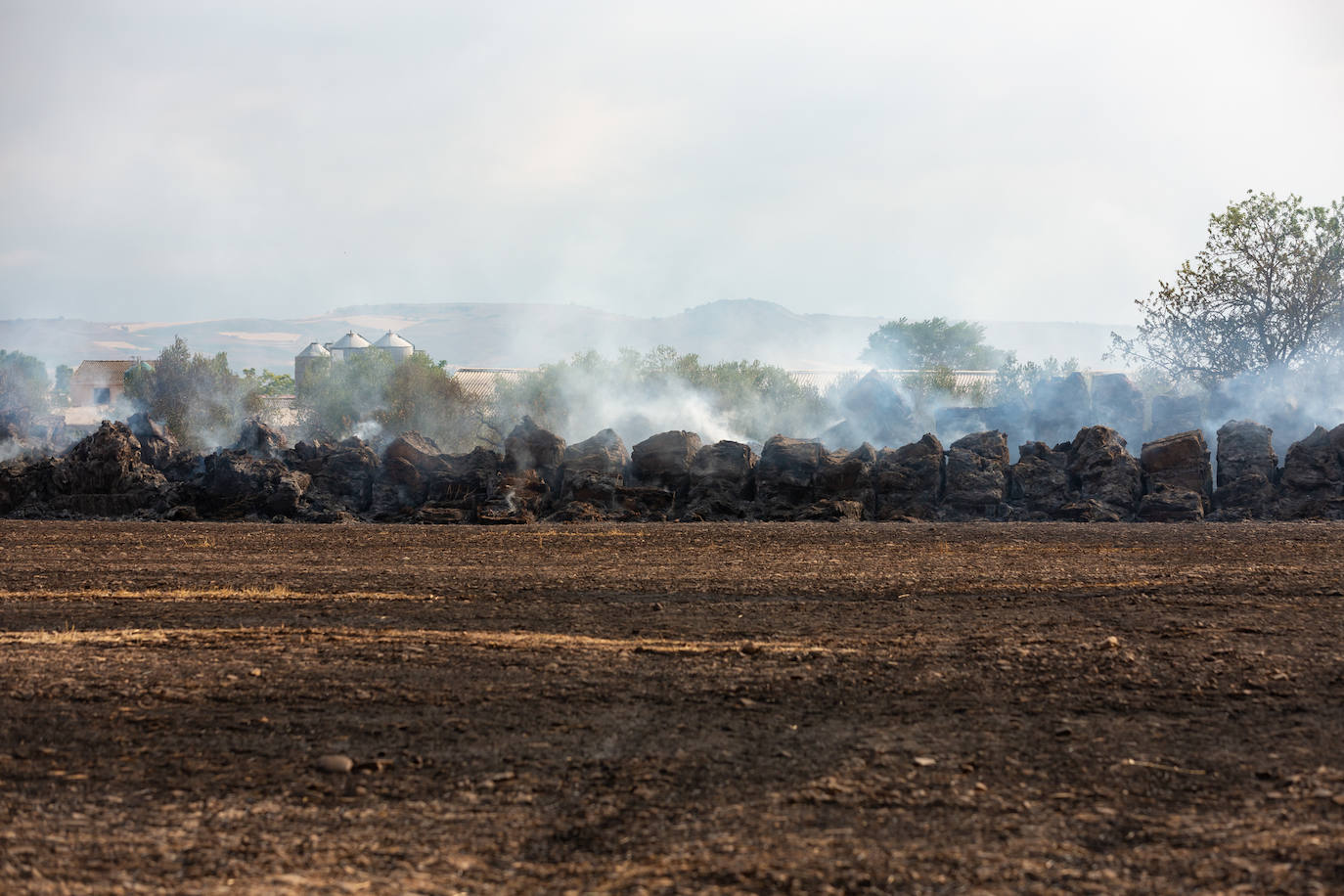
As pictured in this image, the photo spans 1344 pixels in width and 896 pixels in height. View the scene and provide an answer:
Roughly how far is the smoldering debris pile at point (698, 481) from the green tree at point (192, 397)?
Result: 20232mm

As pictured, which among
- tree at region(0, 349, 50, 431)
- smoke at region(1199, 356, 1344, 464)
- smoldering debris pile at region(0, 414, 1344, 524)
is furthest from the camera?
tree at region(0, 349, 50, 431)

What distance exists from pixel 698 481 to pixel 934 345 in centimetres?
8859

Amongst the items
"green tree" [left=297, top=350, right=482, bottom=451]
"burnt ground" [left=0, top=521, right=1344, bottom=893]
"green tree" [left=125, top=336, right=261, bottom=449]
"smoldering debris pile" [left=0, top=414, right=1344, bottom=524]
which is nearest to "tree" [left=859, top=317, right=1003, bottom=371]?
"green tree" [left=297, top=350, right=482, bottom=451]

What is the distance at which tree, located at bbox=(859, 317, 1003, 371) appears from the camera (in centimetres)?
10861

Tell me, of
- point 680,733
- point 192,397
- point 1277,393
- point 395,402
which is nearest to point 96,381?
point 192,397

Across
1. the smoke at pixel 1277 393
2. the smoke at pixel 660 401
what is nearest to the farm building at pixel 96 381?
the smoke at pixel 660 401

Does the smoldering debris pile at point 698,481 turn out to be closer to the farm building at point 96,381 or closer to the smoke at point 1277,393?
the smoke at point 1277,393

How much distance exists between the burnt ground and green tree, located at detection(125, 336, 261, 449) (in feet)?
122

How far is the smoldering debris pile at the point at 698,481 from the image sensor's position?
22656mm

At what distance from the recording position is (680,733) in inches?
272

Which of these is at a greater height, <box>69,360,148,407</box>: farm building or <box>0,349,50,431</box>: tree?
<box>69,360,148,407</box>: farm building

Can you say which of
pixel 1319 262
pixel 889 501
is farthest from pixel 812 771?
pixel 1319 262

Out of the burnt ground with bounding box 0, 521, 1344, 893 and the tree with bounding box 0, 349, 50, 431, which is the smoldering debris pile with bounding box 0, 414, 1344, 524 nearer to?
the burnt ground with bounding box 0, 521, 1344, 893

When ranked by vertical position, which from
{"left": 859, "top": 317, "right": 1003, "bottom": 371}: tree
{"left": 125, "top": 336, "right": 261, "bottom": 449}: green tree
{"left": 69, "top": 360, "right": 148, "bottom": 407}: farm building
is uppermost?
{"left": 859, "top": 317, "right": 1003, "bottom": 371}: tree
